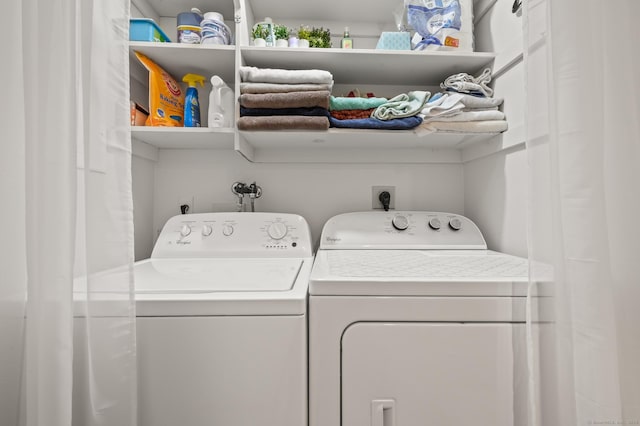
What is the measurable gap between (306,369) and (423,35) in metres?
1.37

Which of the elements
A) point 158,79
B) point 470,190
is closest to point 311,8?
point 158,79

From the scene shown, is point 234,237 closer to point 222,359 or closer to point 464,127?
point 222,359

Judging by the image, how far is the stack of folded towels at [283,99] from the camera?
1.13m

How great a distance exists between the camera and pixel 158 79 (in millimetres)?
1225

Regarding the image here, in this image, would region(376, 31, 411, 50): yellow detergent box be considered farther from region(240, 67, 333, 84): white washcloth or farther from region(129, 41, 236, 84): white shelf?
region(129, 41, 236, 84): white shelf

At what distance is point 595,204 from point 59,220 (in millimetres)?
1005

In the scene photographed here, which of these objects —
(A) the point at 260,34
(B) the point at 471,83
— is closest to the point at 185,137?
(A) the point at 260,34

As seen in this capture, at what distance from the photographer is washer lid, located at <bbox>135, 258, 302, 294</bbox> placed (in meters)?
0.72

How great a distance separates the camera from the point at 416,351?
0.70m

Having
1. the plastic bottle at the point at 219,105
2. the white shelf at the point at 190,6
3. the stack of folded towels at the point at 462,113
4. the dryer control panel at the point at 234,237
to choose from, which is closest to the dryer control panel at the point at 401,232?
the dryer control panel at the point at 234,237

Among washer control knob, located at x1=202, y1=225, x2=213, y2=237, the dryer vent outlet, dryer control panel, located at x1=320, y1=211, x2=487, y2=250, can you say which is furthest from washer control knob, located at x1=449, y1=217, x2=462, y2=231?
washer control knob, located at x1=202, y1=225, x2=213, y2=237

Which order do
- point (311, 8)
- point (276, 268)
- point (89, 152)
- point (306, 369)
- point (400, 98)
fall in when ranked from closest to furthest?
point (89, 152) < point (306, 369) < point (276, 268) < point (400, 98) < point (311, 8)

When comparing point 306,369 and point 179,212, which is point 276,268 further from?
point 179,212

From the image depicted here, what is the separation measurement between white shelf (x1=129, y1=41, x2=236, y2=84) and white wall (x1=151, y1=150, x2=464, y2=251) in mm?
382
